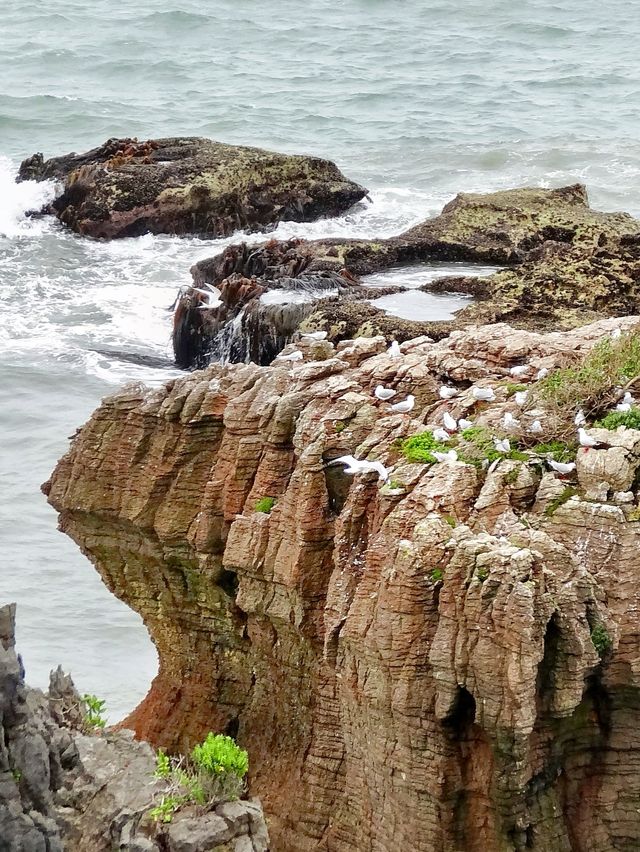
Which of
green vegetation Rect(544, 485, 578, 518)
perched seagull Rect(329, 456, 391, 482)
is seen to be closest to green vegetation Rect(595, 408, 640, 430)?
green vegetation Rect(544, 485, 578, 518)

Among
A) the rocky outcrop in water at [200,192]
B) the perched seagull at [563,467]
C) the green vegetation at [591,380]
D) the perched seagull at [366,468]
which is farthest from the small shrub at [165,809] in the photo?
the rocky outcrop in water at [200,192]

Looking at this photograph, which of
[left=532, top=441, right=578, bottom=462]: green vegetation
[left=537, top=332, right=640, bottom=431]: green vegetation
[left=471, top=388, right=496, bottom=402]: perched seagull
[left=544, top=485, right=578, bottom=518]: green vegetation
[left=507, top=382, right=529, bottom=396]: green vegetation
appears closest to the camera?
[left=544, top=485, right=578, bottom=518]: green vegetation

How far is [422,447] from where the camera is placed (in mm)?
13367

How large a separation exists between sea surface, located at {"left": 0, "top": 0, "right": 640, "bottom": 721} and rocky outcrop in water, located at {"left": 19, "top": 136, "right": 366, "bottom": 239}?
0.59 meters

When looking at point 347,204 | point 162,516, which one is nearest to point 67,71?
point 347,204

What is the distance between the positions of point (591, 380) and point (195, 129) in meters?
38.1

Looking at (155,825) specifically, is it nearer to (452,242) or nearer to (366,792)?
(366,792)

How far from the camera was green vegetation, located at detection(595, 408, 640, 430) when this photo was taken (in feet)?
42.9

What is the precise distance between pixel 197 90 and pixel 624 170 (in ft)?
63.8

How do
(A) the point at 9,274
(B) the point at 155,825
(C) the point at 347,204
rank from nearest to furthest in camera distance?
(B) the point at 155,825 → (A) the point at 9,274 → (C) the point at 347,204

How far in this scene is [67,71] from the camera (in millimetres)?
58938

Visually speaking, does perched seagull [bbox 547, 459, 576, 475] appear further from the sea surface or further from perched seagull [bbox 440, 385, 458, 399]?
the sea surface

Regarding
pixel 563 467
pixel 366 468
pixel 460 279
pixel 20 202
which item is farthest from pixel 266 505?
pixel 20 202

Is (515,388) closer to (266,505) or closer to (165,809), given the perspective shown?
(266,505)
